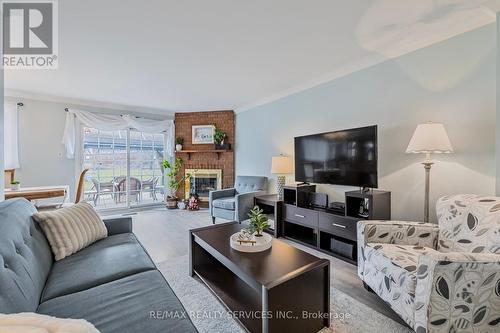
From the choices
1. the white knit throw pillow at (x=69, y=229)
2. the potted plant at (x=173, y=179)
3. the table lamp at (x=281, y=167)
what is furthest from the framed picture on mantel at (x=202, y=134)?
the white knit throw pillow at (x=69, y=229)

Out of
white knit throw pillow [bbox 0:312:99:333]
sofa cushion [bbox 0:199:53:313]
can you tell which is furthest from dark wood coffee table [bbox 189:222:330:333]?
sofa cushion [bbox 0:199:53:313]

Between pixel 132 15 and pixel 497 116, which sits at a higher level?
pixel 132 15

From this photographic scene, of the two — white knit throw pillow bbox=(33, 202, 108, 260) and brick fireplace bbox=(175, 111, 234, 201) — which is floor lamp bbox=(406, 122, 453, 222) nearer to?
white knit throw pillow bbox=(33, 202, 108, 260)

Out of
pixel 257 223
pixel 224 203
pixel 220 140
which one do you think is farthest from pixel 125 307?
pixel 220 140

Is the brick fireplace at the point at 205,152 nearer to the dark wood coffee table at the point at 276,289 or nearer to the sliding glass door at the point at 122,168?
the sliding glass door at the point at 122,168

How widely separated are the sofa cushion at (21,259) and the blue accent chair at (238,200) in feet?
7.77

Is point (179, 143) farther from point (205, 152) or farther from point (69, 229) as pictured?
point (69, 229)

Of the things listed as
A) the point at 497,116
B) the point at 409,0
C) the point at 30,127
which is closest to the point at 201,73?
the point at 409,0

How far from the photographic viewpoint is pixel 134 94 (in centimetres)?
401

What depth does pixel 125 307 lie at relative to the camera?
1.09 meters

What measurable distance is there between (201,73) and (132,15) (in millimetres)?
1266

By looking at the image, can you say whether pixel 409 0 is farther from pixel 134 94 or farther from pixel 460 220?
pixel 134 94

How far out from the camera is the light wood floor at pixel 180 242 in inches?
73.2

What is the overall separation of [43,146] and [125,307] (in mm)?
4428
